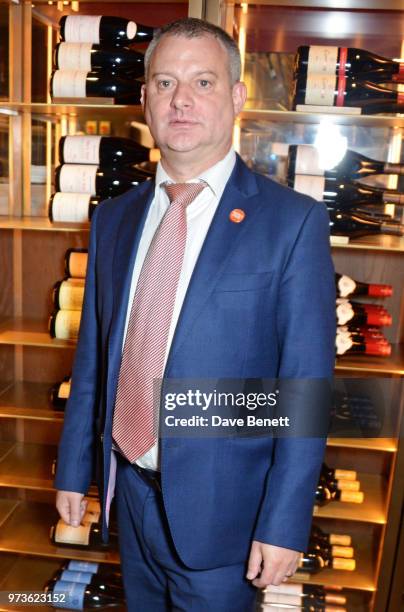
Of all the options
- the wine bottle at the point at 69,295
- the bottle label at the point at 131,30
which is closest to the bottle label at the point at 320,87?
the bottle label at the point at 131,30

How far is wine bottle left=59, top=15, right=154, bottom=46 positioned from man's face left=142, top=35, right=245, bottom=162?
0.69m

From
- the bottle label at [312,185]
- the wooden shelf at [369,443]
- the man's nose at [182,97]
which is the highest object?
the man's nose at [182,97]

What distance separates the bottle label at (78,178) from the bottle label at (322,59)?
27.4 inches

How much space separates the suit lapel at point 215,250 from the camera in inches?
41.4

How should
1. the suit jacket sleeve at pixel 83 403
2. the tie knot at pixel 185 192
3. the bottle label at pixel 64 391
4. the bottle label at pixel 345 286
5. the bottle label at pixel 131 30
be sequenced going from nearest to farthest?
the tie knot at pixel 185 192 → the suit jacket sleeve at pixel 83 403 → the bottle label at pixel 131 30 → the bottle label at pixel 345 286 → the bottle label at pixel 64 391

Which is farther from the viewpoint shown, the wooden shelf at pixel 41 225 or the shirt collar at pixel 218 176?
the wooden shelf at pixel 41 225

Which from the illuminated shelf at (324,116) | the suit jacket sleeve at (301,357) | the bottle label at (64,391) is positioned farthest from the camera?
the bottle label at (64,391)

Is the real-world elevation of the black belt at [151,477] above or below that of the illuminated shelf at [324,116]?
below

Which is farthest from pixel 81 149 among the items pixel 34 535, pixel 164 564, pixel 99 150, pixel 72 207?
pixel 34 535

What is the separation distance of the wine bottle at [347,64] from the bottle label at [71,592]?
68.2 inches

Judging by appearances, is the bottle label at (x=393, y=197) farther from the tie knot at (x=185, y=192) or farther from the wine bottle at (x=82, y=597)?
the wine bottle at (x=82, y=597)

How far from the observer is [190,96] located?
3.63 feet

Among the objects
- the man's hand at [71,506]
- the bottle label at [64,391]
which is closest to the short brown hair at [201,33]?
the man's hand at [71,506]

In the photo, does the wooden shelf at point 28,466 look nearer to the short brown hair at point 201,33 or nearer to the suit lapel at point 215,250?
the suit lapel at point 215,250
